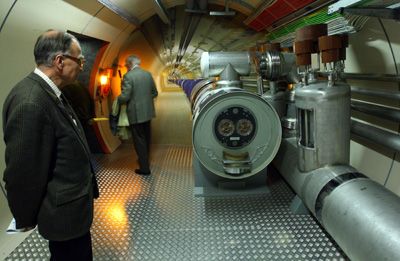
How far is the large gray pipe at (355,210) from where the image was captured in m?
1.28

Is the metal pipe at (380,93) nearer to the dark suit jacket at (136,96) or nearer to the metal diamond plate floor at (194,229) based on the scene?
the metal diamond plate floor at (194,229)

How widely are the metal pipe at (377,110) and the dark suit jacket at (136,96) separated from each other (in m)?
2.51

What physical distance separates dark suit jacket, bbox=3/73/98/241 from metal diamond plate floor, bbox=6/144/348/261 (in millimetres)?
699

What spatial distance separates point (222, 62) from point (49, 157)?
5.83 feet

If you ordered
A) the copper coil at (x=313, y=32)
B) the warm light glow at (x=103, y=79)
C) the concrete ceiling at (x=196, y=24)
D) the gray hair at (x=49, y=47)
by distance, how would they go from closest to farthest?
the gray hair at (x=49, y=47) < the copper coil at (x=313, y=32) < the concrete ceiling at (x=196, y=24) < the warm light glow at (x=103, y=79)

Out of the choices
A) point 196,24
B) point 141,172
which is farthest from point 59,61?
point 196,24

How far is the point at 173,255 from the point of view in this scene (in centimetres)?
205

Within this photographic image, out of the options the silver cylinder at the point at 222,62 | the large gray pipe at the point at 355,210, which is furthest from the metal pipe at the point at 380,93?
the silver cylinder at the point at 222,62

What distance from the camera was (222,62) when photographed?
2773 mm

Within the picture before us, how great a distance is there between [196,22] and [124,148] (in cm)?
247

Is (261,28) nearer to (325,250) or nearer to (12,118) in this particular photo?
(325,250)

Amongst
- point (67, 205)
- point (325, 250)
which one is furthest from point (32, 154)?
point (325, 250)

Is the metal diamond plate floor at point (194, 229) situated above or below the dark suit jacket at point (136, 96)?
below

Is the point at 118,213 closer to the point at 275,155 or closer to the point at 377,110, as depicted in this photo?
the point at 275,155
